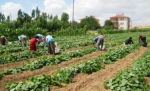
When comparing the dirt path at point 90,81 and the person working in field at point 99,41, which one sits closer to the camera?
the dirt path at point 90,81

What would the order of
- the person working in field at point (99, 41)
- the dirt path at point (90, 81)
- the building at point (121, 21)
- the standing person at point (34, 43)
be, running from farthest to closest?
the building at point (121, 21)
the person working in field at point (99, 41)
the standing person at point (34, 43)
the dirt path at point (90, 81)

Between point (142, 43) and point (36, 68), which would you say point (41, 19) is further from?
point (36, 68)

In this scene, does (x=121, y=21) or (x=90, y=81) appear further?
(x=121, y=21)

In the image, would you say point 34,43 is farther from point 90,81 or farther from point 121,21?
point 121,21

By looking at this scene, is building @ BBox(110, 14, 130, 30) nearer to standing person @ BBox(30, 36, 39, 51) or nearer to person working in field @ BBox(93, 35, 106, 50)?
person working in field @ BBox(93, 35, 106, 50)

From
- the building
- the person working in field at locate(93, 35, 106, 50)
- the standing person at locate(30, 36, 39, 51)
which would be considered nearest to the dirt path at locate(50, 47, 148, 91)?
the standing person at locate(30, 36, 39, 51)

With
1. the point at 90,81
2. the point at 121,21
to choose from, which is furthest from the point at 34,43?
the point at 121,21

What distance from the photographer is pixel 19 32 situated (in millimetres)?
36250

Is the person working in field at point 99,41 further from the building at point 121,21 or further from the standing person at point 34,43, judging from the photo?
the building at point 121,21

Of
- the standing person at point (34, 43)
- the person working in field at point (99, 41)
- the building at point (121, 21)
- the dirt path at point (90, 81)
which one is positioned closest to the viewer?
the dirt path at point (90, 81)

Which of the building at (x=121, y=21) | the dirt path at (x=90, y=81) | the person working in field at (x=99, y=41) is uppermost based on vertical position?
the building at (x=121, y=21)

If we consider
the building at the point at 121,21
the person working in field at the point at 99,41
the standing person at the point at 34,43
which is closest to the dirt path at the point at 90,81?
the standing person at the point at 34,43

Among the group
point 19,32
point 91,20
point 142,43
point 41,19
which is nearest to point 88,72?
point 142,43

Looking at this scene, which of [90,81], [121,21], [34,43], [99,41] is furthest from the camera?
[121,21]
